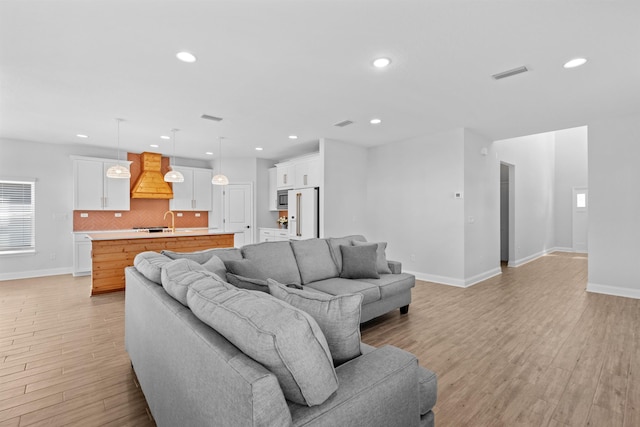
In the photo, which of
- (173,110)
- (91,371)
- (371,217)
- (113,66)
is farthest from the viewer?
(371,217)

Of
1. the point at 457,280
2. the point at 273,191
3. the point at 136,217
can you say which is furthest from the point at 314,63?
the point at 136,217

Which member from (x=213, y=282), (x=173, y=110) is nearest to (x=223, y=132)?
(x=173, y=110)

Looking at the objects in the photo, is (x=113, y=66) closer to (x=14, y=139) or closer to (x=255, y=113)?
(x=255, y=113)

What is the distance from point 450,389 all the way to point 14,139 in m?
8.36

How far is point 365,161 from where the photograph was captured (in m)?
6.81

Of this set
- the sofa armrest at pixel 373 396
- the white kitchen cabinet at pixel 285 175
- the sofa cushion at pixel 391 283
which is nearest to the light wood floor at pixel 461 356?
the sofa cushion at pixel 391 283

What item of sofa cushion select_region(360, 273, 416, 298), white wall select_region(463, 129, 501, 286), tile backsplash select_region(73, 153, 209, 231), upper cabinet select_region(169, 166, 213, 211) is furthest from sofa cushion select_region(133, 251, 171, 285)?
upper cabinet select_region(169, 166, 213, 211)

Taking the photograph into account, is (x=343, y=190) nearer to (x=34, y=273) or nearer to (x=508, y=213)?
(x=508, y=213)

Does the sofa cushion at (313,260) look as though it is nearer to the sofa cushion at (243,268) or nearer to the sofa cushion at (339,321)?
the sofa cushion at (243,268)

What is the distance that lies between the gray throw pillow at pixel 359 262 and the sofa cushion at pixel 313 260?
153mm

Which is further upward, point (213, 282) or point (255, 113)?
point (255, 113)

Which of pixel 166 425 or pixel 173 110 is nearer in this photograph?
pixel 166 425

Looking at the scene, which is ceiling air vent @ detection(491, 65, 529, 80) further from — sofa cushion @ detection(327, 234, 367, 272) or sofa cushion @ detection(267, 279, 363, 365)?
sofa cushion @ detection(267, 279, 363, 365)

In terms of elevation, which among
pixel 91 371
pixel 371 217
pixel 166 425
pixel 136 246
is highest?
pixel 371 217
